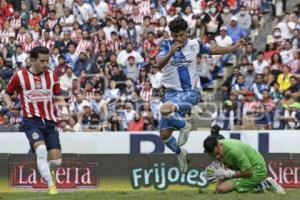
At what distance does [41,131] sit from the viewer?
1698cm

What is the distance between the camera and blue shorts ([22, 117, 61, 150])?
16.8 metres

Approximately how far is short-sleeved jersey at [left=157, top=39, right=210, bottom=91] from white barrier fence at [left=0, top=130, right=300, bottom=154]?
7.26 m

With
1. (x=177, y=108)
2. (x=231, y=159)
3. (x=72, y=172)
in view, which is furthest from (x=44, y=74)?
(x=72, y=172)

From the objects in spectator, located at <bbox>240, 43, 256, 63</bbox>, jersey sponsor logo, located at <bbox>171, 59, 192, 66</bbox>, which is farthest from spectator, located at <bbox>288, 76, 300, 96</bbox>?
jersey sponsor logo, located at <bbox>171, 59, 192, 66</bbox>

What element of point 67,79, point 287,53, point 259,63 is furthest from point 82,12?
point 287,53

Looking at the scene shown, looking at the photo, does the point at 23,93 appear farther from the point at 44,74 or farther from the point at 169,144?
the point at 169,144

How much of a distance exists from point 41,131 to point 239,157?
11.5 feet

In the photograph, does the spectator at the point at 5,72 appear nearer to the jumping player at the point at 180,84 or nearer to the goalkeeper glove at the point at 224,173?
the jumping player at the point at 180,84

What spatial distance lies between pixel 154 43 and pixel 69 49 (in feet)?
8.63

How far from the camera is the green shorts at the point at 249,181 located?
17125 mm

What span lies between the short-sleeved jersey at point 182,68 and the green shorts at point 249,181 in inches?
73.0

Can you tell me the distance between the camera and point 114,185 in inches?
875

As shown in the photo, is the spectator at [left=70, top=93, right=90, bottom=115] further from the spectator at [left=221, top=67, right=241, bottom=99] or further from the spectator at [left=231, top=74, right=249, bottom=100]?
the spectator at [left=231, top=74, right=249, bottom=100]

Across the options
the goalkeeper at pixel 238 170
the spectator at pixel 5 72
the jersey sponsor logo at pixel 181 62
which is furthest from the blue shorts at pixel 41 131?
the spectator at pixel 5 72
